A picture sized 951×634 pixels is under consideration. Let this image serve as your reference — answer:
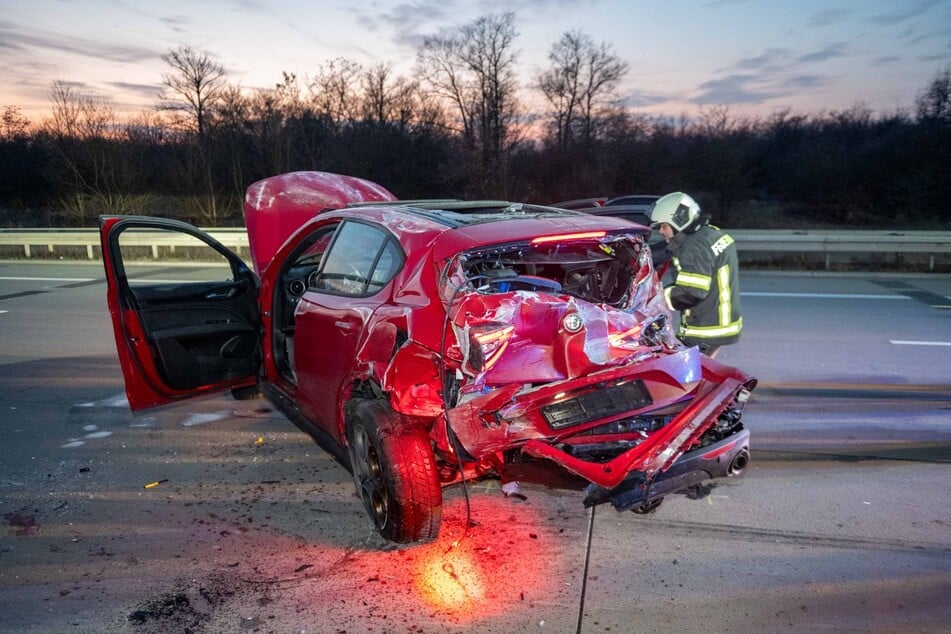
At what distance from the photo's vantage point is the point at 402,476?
11.0ft

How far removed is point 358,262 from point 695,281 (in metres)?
2.20

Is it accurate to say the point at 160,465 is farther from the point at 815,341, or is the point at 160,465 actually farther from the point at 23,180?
the point at 23,180

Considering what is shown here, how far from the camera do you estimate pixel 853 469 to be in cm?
447

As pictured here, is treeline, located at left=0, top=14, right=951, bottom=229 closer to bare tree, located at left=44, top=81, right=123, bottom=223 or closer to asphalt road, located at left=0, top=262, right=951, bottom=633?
bare tree, located at left=44, top=81, right=123, bottom=223

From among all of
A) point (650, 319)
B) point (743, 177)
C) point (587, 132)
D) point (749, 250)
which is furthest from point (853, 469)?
point (587, 132)

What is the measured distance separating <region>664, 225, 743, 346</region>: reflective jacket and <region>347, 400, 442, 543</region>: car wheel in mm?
2119

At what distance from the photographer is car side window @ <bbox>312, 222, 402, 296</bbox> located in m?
3.74

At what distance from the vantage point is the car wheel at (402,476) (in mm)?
3363

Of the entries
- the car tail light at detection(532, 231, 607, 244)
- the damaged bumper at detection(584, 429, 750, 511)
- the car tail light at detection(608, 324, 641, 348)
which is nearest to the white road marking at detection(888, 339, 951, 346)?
the damaged bumper at detection(584, 429, 750, 511)

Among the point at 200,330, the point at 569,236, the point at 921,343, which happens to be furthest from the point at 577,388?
the point at 921,343

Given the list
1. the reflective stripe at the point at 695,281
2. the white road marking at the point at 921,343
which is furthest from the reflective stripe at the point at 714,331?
the white road marking at the point at 921,343

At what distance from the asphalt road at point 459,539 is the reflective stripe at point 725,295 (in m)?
0.93

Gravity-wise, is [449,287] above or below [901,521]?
above

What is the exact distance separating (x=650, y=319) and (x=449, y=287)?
3.63 feet
